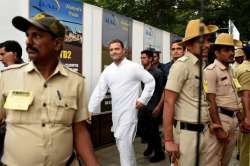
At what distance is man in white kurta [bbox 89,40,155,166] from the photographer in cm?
734

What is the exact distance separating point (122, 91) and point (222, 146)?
2.11 m

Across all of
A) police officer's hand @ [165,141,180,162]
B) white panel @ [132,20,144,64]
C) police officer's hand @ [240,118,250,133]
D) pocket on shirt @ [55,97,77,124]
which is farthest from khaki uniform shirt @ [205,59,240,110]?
white panel @ [132,20,144,64]

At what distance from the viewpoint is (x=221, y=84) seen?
5656 millimetres

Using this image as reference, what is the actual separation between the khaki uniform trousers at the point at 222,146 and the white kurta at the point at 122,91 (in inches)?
73.9

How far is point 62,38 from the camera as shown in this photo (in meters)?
3.36

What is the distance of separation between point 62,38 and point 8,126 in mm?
629

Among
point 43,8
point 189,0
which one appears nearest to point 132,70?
point 43,8

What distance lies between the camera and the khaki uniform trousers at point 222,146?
17.9ft

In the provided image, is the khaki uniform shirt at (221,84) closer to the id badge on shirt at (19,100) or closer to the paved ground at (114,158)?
the id badge on shirt at (19,100)

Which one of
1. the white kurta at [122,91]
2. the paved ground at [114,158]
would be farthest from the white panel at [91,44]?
the white kurta at [122,91]

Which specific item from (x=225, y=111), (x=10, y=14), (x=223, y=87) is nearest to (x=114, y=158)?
(x=10, y=14)

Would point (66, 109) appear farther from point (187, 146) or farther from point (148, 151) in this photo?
point (148, 151)

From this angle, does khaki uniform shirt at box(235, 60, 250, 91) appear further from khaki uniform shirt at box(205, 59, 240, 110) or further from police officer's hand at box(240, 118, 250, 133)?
khaki uniform shirt at box(205, 59, 240, 110)

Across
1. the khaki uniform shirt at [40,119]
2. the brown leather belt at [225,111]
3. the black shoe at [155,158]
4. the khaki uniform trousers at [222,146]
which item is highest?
the khaki uniform shirt at [40,119]
